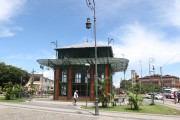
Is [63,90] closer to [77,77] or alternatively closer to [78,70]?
[77,77]

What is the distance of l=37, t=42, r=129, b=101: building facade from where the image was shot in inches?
1663

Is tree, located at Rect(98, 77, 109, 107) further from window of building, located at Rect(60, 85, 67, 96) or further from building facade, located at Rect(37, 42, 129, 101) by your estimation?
window of building, located at Rect(60, 85, 67, 96)

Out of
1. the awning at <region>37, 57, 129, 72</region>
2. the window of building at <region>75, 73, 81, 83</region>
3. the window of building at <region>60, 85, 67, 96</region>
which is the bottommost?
the window of building at <region>60, 85, 67, 96</region>

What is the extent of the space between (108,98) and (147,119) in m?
8.92

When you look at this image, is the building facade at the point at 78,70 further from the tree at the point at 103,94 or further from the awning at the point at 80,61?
the tree at the point at 103,94

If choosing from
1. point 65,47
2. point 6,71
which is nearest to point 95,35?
point 65,47

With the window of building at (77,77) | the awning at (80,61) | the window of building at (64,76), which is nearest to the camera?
the awning at (80,61)

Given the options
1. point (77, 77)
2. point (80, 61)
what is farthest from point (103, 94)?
point (77, 77)

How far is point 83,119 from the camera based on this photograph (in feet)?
55.8

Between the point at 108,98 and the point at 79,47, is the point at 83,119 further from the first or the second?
the point at 79,47

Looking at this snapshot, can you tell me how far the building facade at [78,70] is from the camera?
139ft

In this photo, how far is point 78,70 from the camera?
44.2m

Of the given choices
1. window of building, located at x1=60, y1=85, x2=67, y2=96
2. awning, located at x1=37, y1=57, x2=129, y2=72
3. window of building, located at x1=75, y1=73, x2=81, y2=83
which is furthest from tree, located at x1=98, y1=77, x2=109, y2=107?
window of building, located at x1=60, y1=85, x2=67, y2=96

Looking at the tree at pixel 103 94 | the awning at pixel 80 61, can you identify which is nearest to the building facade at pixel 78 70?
the awning at pixel 80 61
